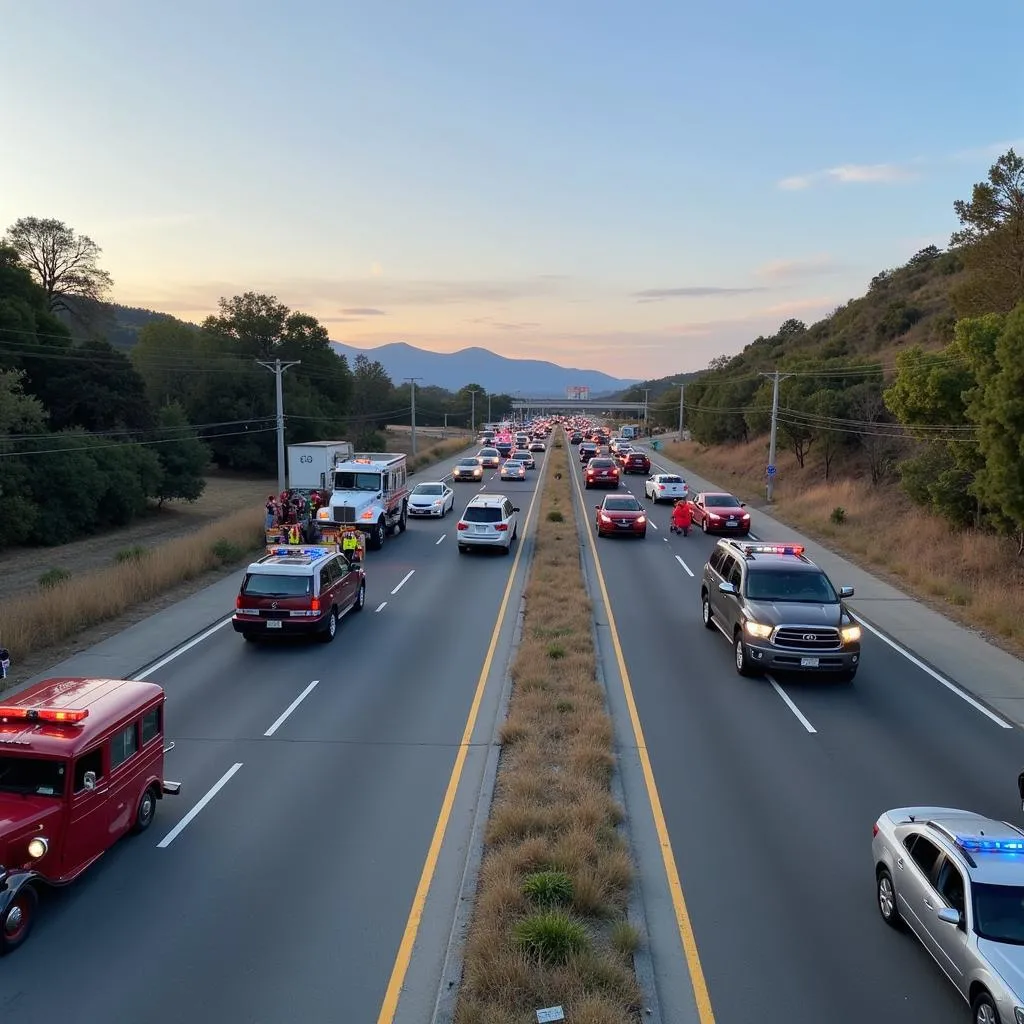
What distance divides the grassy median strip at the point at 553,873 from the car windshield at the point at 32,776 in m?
3.91

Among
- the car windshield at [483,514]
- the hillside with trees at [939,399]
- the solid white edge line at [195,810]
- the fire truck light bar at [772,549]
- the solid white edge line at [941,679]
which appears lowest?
the solid white edge line at [941,679]

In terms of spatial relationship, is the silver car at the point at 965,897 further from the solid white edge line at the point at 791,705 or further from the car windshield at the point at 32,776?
the car windshield at the point at 32,776

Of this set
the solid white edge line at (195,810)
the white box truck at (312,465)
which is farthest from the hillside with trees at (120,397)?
the solid white edge line at (195,810)

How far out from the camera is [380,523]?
28719 mm

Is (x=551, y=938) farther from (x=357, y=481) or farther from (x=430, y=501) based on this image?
(x=430, y=501)

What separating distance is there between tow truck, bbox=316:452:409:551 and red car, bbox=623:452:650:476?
1132 inches

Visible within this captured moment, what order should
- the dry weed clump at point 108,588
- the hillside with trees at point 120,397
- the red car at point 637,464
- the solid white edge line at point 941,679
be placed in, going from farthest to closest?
1. the red car at point 637,464
2. the hillside with trees at point 120,397
3. the dry weed clump at point 108,588
4. the solid white edge line at point 941,679

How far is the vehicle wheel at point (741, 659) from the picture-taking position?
569 inches

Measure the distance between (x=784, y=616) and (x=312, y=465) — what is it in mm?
20585

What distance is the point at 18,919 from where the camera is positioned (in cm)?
714

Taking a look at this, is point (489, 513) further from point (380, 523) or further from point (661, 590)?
point (661, 590)

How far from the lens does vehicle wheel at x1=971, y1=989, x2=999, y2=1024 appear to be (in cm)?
580

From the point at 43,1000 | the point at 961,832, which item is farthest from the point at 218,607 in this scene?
the point at 961,832

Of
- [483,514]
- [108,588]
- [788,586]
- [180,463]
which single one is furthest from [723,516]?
[180,463]
